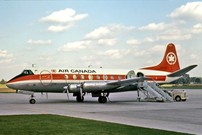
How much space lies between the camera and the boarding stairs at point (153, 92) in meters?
34.6

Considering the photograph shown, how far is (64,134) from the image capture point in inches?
490

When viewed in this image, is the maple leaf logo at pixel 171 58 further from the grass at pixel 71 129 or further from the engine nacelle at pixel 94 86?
the grass at pixel 71 129

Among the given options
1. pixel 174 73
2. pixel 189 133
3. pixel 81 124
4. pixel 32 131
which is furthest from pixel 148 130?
pixel 174 73

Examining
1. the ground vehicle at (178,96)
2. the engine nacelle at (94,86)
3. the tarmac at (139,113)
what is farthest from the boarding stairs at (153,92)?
the tarmac at (139,113)

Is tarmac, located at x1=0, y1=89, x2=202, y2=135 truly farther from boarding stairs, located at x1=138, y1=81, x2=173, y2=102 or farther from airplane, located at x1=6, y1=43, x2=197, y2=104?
boarding stairs, located at x1=138, y1=81, x2=173, y2=102

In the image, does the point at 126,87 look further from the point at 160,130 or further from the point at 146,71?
the point at 160,130

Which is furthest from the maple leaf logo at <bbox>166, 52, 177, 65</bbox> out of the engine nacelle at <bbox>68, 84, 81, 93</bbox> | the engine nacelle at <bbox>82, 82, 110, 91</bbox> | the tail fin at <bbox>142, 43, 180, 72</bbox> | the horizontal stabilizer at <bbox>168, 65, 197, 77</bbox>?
the engine nacelle at <bbox>68, 84, 81, 93</bbox>

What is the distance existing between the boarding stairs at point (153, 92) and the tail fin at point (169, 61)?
4.46 m

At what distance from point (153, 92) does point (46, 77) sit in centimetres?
1062

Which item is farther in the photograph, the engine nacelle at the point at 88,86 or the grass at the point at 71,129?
the engine nacelle at the point at 88,86

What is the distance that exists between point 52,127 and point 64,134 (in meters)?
1.96

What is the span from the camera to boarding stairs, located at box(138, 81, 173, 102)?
3462 cm

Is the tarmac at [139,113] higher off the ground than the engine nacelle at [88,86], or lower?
lower

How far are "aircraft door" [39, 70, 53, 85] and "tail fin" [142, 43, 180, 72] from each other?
41.8 ft
